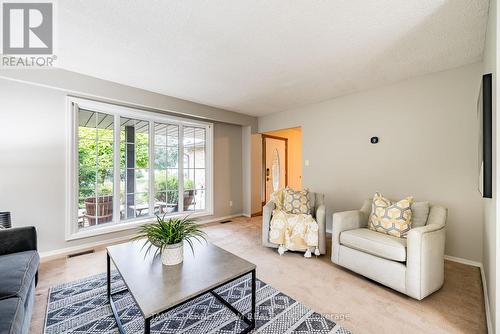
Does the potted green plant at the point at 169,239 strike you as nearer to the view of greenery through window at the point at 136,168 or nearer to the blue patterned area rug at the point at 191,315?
the blue patterned area rug at the point at 191,315

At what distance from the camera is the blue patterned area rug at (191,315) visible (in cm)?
156

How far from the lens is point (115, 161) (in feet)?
11.2

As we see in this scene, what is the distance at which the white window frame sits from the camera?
2947 mm

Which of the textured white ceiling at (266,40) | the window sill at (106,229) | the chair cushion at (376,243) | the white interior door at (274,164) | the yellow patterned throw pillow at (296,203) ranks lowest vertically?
the window sill at (106,229)

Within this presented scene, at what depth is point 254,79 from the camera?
9.80 feet

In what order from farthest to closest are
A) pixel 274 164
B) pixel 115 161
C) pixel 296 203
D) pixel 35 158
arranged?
pixel 274 164 → pixel 115 161 → pixel 296 203 → pixel 35 158

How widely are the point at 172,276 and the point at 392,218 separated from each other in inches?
84.5

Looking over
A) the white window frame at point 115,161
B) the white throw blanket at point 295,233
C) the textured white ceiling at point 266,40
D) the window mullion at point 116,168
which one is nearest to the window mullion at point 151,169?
the white window frame at point 115,161

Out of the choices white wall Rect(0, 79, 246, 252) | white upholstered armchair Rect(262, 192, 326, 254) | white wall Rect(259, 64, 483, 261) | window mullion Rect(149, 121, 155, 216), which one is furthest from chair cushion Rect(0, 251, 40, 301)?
white wall Rect(259, 64, 483, 261)

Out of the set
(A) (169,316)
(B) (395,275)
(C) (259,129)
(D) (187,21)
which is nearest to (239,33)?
(D) (187,21)

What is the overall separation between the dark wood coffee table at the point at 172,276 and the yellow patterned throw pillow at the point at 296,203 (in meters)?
1.52

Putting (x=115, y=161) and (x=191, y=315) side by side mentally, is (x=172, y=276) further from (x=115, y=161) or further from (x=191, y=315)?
(x=115, y=161)

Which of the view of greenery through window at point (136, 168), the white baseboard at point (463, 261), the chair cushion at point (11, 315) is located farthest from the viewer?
the view of greenery through window at point (136, 168)

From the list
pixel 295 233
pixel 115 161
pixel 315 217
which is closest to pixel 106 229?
pixel 115 161
